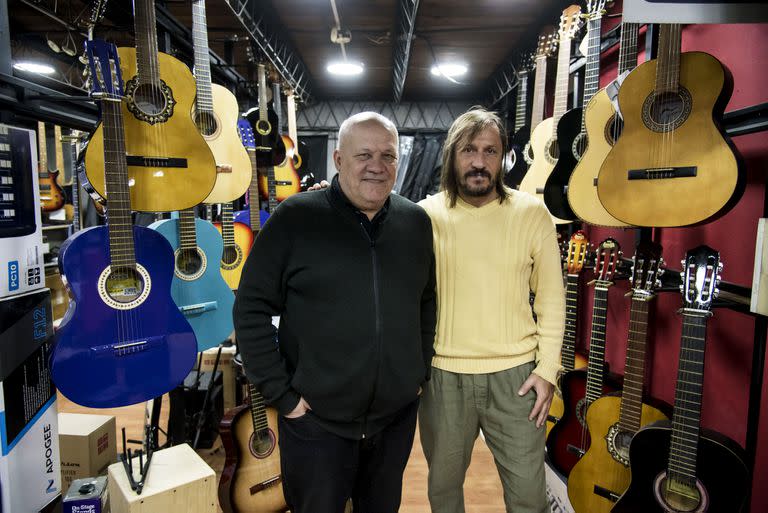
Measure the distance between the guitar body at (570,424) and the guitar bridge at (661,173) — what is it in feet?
3.96

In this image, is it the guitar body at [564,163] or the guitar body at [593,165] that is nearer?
the guitar body at [593,165]

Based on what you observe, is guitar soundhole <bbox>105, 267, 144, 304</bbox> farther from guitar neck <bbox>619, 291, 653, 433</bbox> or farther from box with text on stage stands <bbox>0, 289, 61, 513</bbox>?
guitar neck <bbox>619, 291, 653, 433</bbox>

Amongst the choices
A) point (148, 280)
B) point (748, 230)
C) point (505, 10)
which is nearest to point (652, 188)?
point (748, 230)

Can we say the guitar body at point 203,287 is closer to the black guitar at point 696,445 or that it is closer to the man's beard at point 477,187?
the man's beard at point 477,187

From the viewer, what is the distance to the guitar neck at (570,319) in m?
2.63

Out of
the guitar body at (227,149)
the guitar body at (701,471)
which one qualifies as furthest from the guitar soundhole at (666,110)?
the guitar body at (227,149)

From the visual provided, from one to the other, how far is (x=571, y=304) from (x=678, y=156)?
1.24m

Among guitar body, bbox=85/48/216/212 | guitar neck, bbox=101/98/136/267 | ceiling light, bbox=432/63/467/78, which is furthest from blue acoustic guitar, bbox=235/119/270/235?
ceiling light, bbox=432/63/467/78

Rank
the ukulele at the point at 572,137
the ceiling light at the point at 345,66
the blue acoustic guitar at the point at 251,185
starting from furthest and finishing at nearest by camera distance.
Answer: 1. the ceiling light at the point at 345,66
2. the blue acoustic guitar at the point at 251,185
3. the ukulele at the point at 572,137

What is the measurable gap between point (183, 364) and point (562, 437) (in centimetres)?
197

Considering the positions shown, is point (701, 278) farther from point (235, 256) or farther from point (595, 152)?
point (235, 256)

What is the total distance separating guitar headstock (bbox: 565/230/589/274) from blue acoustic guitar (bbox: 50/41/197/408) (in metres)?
1.98

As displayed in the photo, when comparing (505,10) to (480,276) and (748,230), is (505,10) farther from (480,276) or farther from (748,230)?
(480,276)

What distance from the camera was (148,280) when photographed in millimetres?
1873
